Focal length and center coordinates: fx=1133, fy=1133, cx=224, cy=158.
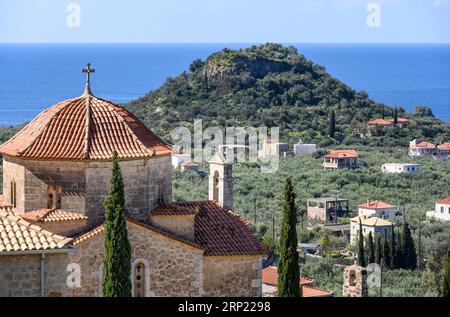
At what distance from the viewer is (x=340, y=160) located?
7762cm

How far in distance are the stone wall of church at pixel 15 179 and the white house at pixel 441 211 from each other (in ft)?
135

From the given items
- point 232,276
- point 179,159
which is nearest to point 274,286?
point 232,276

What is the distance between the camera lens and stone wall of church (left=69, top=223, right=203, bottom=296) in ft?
72.5

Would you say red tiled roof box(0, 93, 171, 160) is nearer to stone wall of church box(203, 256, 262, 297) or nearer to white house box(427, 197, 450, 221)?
stone wall of church box(203, 256, 262, 297)

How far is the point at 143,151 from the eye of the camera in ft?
77.2

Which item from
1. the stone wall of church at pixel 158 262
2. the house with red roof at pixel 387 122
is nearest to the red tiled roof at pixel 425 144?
the house with red roof at pixel 387 122

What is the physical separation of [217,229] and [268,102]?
75957mm

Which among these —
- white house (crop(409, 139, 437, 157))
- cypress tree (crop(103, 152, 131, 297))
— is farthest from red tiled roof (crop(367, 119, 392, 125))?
cypress tree (crop(103, 152, 131, 297))

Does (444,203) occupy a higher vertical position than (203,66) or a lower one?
lower

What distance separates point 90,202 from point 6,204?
2206 mm

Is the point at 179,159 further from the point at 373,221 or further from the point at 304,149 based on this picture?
the point at 373,221
